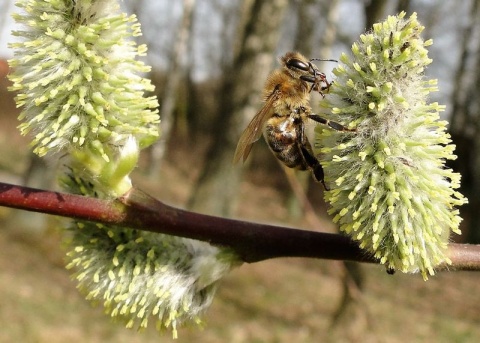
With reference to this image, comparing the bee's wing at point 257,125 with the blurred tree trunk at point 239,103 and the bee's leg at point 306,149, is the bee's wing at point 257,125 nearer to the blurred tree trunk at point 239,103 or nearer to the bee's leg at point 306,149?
the bee's leg at point 306,149

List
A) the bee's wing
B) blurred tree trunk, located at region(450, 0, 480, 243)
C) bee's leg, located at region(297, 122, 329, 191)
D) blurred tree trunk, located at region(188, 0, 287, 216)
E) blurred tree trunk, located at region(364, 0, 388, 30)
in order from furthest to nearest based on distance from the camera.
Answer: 1. blurred tree trunk, located at region(450, 0, 480, 243)
2. blurred tree trunk, located at region(188, 0, 287, 216)
3. blurred tree trunk, located at region(364, 0, 388, 30)
4. the bee's wing
5. bee's leg, located at region(297, 122, 329, 191)

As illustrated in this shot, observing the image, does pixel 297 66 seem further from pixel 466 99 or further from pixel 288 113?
pixel 466 99

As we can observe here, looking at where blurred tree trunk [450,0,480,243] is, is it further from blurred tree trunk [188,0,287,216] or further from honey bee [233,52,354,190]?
honey bee [233,52,354,190]

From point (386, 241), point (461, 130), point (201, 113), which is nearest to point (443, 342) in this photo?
point (386, 241)

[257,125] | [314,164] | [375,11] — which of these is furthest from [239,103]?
[314,164]

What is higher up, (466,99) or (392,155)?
(392,155)

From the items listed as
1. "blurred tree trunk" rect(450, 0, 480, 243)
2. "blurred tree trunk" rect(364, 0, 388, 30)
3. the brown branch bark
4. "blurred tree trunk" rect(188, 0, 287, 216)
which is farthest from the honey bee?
"blurred tree trunk" rect(450, 0, 480, 243)

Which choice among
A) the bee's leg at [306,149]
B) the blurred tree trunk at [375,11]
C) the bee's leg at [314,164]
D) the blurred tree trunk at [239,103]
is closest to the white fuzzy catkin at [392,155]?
the bee's leg at [314,164]

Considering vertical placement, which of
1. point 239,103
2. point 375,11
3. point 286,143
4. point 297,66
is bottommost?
point 239,103
